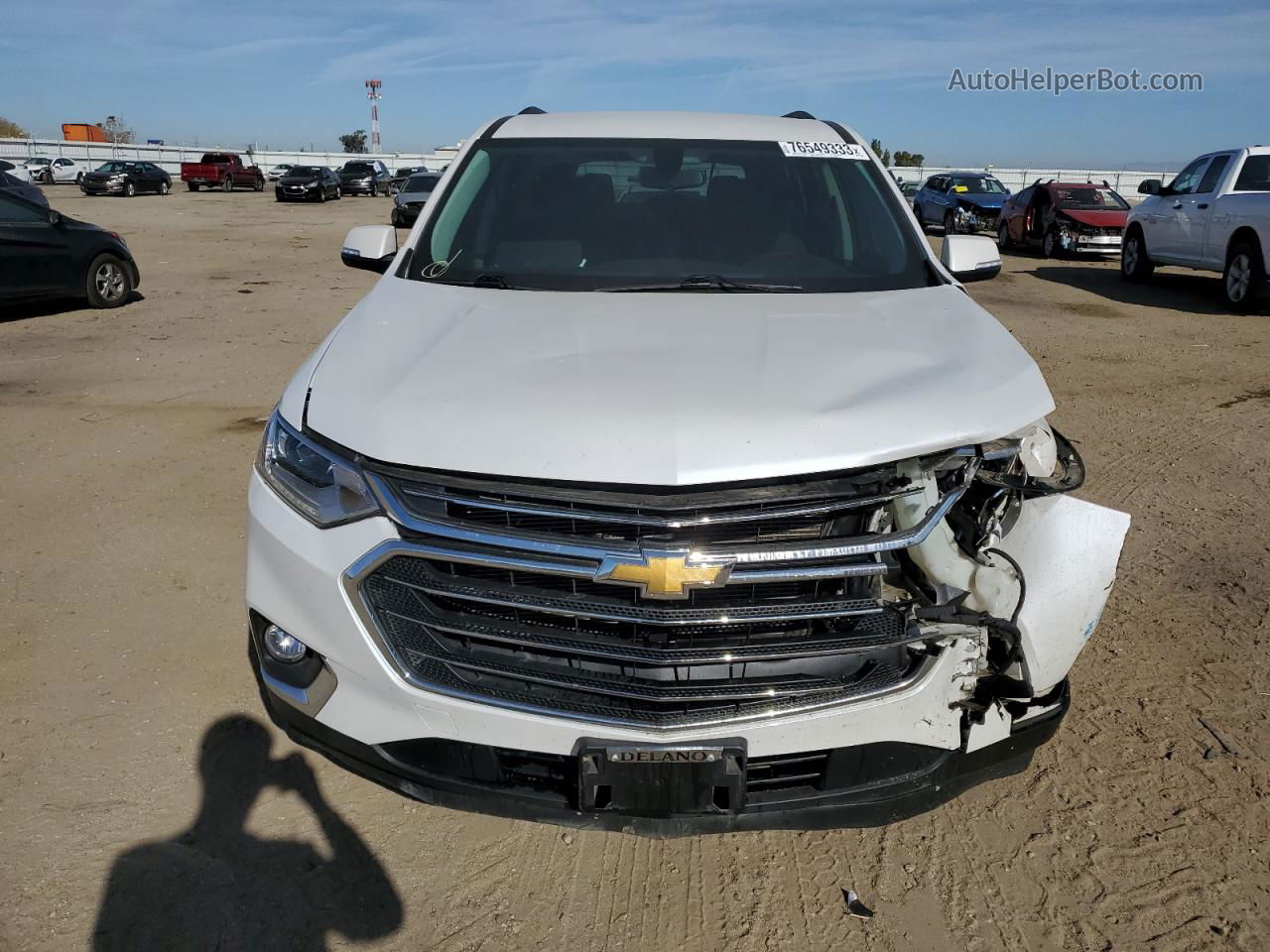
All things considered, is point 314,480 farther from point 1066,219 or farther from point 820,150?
point 1066,219

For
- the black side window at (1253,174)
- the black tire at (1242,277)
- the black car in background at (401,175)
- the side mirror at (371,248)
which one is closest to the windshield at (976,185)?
the black side window at (1253,174)

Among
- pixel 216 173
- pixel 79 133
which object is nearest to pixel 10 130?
pixel 79 133

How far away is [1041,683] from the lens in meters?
2.39

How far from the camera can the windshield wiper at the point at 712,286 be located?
3244 mm

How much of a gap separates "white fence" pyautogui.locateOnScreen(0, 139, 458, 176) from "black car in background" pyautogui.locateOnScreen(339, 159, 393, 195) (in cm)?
786

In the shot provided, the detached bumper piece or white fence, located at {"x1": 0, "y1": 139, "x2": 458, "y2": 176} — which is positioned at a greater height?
the detached bumper piece

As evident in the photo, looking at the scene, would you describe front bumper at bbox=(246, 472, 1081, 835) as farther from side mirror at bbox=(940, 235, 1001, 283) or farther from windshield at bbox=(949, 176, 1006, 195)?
windshield at bbox=(949, 176, 1006, 195)

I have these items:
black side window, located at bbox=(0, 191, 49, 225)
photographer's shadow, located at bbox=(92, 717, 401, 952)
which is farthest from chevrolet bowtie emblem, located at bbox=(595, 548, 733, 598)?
black side window, located at bbox=(0, 191, 49, 225)

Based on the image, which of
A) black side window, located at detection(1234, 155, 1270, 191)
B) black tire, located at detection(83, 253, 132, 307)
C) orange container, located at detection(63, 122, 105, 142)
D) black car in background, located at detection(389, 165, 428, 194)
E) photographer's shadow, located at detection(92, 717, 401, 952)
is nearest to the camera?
photographer's shadow, located at detection(92, 717, 401, 952)

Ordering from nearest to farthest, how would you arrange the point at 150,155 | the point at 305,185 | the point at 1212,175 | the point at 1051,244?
the point at 1212,175, the point at 1051,244, the point at 305,185, the point at 150,155

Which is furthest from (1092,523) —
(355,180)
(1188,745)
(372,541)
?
(355,180)

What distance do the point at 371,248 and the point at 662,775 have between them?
2.67 meters

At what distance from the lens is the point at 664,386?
92.3 inches

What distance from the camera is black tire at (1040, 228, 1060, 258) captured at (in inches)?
708
